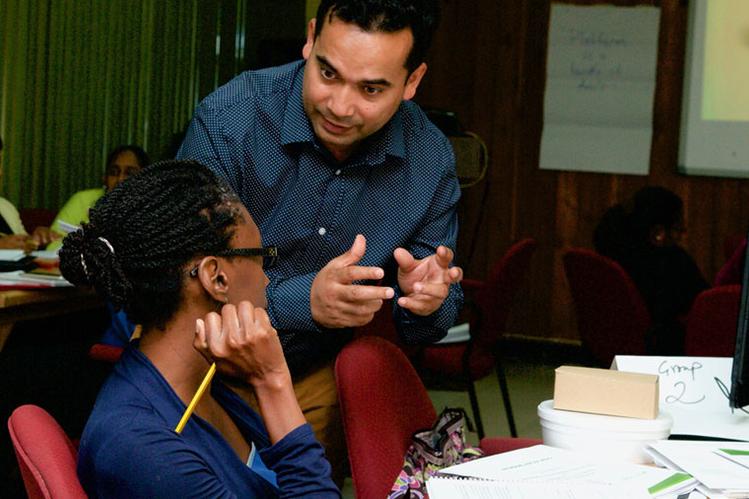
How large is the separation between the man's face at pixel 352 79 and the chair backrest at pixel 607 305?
7.24ft

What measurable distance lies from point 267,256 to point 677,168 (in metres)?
4.97

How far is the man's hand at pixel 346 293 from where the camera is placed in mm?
1602

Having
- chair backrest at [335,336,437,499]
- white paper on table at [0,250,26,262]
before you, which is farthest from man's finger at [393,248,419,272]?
white paper on table at [0,250,26,262]

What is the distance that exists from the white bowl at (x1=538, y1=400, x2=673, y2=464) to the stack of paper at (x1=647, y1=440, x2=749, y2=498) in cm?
2

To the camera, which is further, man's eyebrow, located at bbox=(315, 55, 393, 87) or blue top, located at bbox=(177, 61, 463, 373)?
blue top, located at bbox=(177, 61, 463, 373)

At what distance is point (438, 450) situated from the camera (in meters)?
1.54

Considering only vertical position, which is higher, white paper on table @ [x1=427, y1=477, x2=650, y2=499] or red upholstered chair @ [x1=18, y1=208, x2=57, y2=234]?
white paper on table @ [x1=427, y1=477, x2=650, y2=499]

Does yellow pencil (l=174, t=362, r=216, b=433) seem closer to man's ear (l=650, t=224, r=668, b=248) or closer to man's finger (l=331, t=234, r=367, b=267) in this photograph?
man's finger (l=331, t=234, r=367, b=267)

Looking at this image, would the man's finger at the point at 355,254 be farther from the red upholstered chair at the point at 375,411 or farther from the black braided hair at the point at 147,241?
the black braided hair at the point at 147,241

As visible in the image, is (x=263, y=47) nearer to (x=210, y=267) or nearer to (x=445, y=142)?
(x=445, y=142)

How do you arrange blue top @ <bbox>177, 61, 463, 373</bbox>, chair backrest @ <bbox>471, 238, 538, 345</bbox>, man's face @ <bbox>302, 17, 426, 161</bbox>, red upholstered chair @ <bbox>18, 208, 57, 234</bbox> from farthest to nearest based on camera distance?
red upholstered chair @ <bbox>18, 208, 57, 234</bbox>, chair backrest @ <bbox>471, 238, 538, 345</bbox>, blue top @ <bbox>177, 61, 463, 373</bbox>, man's face @ <bbox>302, 17, 426, 161</bbox>

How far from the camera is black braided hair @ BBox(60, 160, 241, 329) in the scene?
53.6 inches

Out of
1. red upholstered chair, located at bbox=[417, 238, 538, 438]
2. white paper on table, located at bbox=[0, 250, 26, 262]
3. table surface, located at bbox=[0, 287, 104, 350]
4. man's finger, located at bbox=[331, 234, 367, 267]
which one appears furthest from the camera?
red upholstered chair, located at bbox=[417, 238, 538, 438]

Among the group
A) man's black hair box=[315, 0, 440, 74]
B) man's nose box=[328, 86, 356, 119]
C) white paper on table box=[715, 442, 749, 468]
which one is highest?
man's black hair box=[315, 0, 440, 74]
